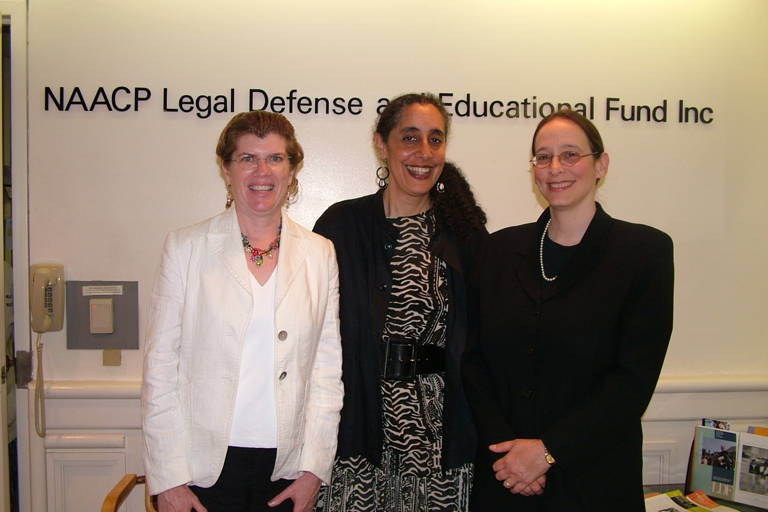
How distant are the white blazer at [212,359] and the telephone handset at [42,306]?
1.27 meters

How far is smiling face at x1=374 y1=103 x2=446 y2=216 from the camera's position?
2074mm

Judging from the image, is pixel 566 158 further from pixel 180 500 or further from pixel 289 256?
pixel 180 500

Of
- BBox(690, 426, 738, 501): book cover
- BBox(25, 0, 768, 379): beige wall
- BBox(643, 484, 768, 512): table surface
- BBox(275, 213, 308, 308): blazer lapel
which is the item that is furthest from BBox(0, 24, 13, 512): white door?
BBox(690, 426, 738, 501): book cover

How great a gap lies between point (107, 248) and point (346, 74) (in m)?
1.46

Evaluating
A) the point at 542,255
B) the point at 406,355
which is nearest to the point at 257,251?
the point at 406,355

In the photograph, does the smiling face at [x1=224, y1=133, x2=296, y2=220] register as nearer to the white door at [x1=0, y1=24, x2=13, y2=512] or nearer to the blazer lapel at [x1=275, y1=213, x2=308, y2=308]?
the blazer lapel at [x1=275, y1=213, x2=308, y2=308]

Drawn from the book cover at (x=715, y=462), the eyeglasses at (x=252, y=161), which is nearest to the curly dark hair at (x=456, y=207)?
the eyeglasses at (x=252, y=161)

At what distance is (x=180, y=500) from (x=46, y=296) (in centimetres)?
152

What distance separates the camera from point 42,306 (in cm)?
264

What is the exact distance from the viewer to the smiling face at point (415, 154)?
2074 millimetres

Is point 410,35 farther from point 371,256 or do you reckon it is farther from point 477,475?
point 477,475

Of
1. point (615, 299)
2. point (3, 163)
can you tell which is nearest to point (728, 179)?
point (615, 299)

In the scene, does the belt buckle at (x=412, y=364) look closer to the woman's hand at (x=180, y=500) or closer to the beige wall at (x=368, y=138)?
the woman's hand at (x=180, y=500)

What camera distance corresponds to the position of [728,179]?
289 centimetres
